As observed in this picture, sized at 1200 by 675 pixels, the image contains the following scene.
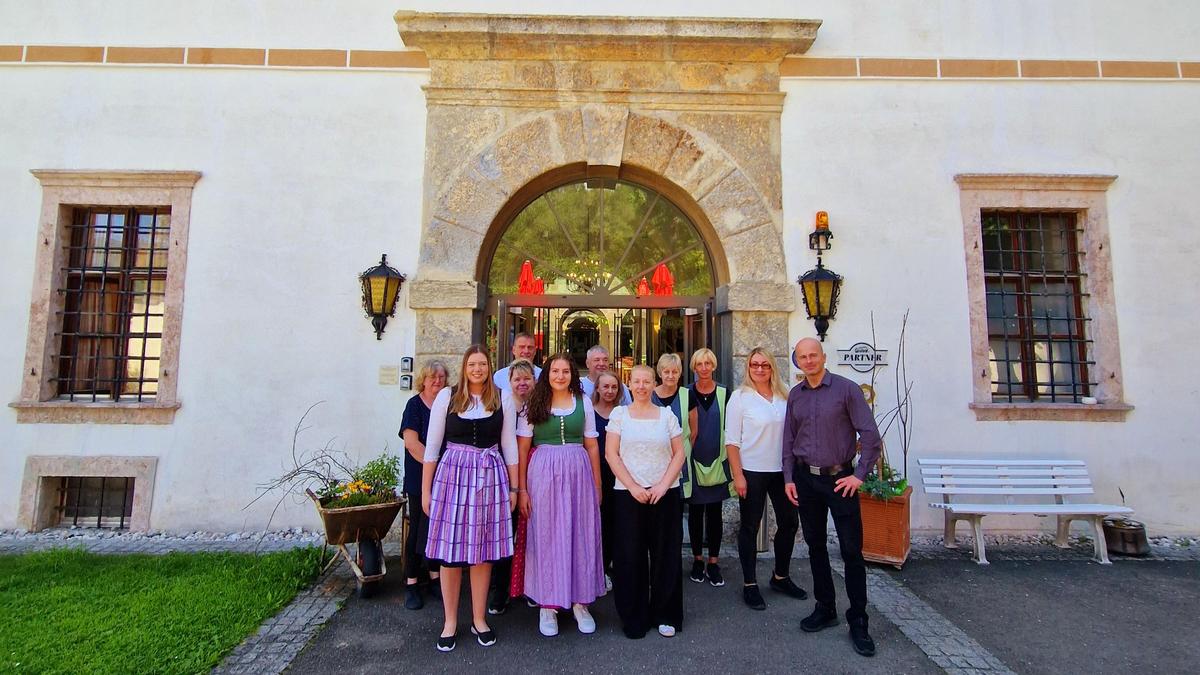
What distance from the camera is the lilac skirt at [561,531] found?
324cm

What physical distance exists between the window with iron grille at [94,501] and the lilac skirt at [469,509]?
4.36 metres

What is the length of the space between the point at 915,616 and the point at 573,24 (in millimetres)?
5610

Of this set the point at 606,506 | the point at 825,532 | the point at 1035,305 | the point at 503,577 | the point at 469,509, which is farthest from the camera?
the point at 1035,305

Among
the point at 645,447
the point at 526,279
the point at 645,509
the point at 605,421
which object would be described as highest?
the point at 526,279

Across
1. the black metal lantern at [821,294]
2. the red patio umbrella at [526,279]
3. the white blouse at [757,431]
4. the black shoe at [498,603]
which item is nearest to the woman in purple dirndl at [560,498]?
the black shoe at [498,603]

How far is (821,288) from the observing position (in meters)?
5.30

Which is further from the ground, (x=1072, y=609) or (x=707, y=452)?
(x=707, y=452)

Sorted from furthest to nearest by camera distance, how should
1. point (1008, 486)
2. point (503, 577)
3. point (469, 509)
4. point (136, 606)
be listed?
point (1008, 486) → point (503, 577) → point (136, 606) → point (469, 509)

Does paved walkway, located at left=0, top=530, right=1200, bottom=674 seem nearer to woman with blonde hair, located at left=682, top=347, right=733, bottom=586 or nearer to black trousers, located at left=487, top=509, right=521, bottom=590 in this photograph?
black trousers, located at left=487, top=509, right=521, bottom=590

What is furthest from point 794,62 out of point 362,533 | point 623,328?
point 362,533

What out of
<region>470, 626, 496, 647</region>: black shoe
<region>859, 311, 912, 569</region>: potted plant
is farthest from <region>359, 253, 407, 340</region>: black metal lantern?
<region>859, 311, 912, 569</region>: potted plant

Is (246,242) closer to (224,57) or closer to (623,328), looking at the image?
(224,57)

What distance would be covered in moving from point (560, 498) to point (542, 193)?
142 inches

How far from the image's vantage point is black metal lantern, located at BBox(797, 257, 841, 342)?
17.4ft
